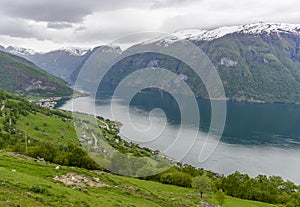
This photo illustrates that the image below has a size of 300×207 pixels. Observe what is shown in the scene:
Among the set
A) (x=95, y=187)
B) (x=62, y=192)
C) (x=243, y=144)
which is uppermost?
(x=62, y=192)

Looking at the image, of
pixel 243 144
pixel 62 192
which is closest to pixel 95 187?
pixel 62 192

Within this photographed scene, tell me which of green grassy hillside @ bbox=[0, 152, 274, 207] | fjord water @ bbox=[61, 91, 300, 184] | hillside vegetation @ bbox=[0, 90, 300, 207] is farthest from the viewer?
fjord water @ bbox=[61, 91, 300, 184]

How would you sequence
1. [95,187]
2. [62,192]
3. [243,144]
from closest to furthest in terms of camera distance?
[62,192] → [95,187] → [243,144]

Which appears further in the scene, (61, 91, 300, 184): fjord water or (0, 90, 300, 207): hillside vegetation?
(61, 91, 300, 184): fjord water

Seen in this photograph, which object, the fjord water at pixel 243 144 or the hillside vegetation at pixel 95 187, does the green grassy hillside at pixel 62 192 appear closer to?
the hillside vegetation at pixel 95 187

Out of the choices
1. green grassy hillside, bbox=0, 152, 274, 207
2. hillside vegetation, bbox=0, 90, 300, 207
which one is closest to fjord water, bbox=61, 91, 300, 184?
hillside vegetation, bbox=0, 90, 300, 207

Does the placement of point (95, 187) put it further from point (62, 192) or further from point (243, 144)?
point (243, 144)

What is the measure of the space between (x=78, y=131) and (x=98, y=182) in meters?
100

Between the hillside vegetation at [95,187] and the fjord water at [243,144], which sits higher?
the hillside vegetation at [95,187]

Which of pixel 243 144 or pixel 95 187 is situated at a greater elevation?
pixel 95 187

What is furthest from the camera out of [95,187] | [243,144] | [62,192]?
[243,144]

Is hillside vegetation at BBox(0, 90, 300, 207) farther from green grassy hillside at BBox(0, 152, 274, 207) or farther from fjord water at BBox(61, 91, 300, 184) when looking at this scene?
fjord water at BBox(61, 91, 300, 184)

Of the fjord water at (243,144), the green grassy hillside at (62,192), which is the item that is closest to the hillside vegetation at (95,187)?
the green grassy hillside at (62,192)

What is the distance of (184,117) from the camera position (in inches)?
7205
